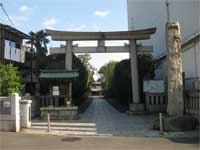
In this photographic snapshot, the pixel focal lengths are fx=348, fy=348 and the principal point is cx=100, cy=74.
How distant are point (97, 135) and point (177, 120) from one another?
3918 mm

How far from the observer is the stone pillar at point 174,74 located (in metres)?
17.4

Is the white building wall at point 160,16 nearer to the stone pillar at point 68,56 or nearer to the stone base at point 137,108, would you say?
the stone base at point 137,108

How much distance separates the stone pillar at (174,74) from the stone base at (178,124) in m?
0.76

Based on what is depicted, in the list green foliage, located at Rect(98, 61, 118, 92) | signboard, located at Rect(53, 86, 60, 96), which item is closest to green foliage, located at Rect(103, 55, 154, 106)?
signboard, located at Rect(53, 86, 60, 96)

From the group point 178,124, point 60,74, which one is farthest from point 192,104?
point 60,74

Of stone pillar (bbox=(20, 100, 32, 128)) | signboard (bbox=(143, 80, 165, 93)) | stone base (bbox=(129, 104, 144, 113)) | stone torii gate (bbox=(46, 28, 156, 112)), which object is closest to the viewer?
stone pillar (bbox=(20, 100, 32, 128))

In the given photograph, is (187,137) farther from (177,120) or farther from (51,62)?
(51,62)

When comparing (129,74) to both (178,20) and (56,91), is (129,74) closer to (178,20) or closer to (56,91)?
(178,20)

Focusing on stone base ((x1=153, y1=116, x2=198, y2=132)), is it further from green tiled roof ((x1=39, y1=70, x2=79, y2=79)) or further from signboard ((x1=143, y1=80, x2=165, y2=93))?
green tiled roof ((x1=39, y1=70, x2=79, y2=79))

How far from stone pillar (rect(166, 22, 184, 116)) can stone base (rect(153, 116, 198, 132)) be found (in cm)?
76

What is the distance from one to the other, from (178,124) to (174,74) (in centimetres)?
290

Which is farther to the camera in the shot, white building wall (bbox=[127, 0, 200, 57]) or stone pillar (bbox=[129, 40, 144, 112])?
stone pillar (bbox=[129, 40, 144, 112])

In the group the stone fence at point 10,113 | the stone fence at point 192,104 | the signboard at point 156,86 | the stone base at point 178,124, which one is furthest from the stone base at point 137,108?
the stone fence at point 10,113

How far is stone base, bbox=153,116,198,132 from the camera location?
52.4 ft
